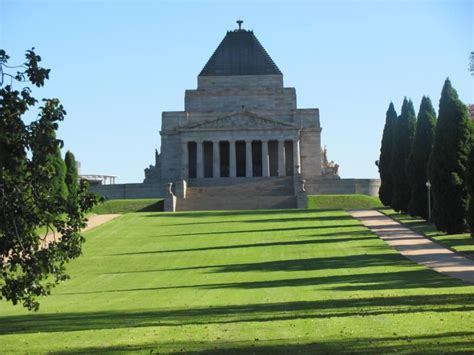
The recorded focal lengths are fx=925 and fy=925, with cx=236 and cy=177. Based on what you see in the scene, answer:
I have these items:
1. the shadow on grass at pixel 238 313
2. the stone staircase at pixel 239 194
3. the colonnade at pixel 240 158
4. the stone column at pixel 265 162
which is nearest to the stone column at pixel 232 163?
the colonnade at pixel 240 158

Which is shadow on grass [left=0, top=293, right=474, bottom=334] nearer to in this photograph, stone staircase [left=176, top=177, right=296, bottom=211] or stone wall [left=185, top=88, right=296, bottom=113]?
stone staircase [left=176, top=177, right=296, bottom=211]

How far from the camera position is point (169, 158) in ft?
373

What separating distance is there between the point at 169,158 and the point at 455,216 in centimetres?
6670

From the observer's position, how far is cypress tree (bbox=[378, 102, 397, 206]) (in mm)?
77312

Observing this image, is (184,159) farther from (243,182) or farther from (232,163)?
(243,182)

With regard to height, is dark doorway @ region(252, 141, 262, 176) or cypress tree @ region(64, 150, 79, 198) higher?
dark doorway @ region(252, 141, 262, 176)

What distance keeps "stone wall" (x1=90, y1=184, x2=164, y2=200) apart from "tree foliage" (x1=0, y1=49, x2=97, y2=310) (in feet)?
273

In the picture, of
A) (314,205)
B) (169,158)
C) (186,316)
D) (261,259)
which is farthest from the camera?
(169,158)

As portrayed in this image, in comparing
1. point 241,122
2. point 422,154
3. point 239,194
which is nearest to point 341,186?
point 239,194

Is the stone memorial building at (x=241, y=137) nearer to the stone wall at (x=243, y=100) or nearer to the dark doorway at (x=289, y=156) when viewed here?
the dark doorway at (x=289, y=156)

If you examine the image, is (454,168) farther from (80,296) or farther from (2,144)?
(2,144)

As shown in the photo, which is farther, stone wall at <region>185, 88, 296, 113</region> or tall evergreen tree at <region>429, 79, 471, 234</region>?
stone wall at <region>185, 88, 296, 113</region>

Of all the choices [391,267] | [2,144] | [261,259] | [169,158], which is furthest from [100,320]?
[169,158]

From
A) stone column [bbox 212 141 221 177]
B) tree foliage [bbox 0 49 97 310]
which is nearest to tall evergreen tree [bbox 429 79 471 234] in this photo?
Result: tree foliage [bbox 0 49 97 310]
